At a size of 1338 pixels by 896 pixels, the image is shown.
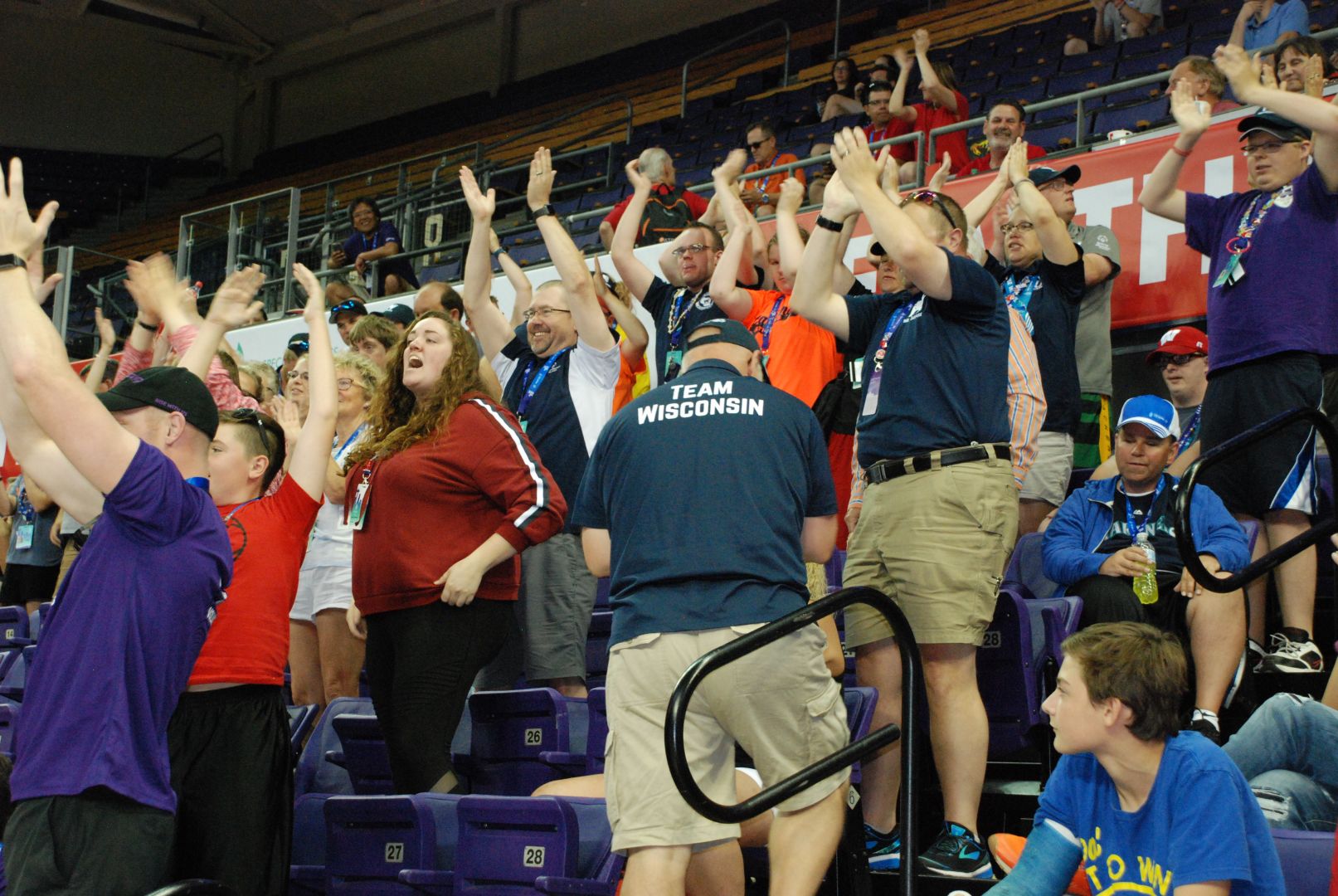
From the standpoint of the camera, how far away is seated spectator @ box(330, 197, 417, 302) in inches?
395

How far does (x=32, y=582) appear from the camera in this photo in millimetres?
7141

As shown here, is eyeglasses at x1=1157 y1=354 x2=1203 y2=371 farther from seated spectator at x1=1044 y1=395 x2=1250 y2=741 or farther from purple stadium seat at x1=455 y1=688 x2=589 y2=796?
purple stadium seat at x1=455 y1=688 x2=589 y2=796

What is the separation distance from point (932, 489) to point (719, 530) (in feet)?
2.47

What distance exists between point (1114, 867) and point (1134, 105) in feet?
19.4

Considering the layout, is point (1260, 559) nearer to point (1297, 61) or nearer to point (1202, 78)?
point (1297, 61)

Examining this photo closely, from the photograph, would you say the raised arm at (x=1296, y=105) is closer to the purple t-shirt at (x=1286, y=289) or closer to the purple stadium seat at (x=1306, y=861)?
the purple t-shirt at (x=1286, y=289)

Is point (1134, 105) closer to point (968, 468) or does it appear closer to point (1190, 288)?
point (1190, 288)

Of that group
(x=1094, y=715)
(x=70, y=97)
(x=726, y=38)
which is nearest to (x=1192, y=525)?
(x=1094, y=715)

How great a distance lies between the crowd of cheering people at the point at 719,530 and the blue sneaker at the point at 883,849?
0.04ft

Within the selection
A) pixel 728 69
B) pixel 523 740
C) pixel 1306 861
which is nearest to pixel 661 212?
pixel 523 740

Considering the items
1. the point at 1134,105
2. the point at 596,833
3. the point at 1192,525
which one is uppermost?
the point at 1134,105

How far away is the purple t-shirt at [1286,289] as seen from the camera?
412 cm

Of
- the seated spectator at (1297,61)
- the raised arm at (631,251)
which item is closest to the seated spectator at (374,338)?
the raised arm at (631,251)

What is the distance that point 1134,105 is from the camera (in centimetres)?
764
